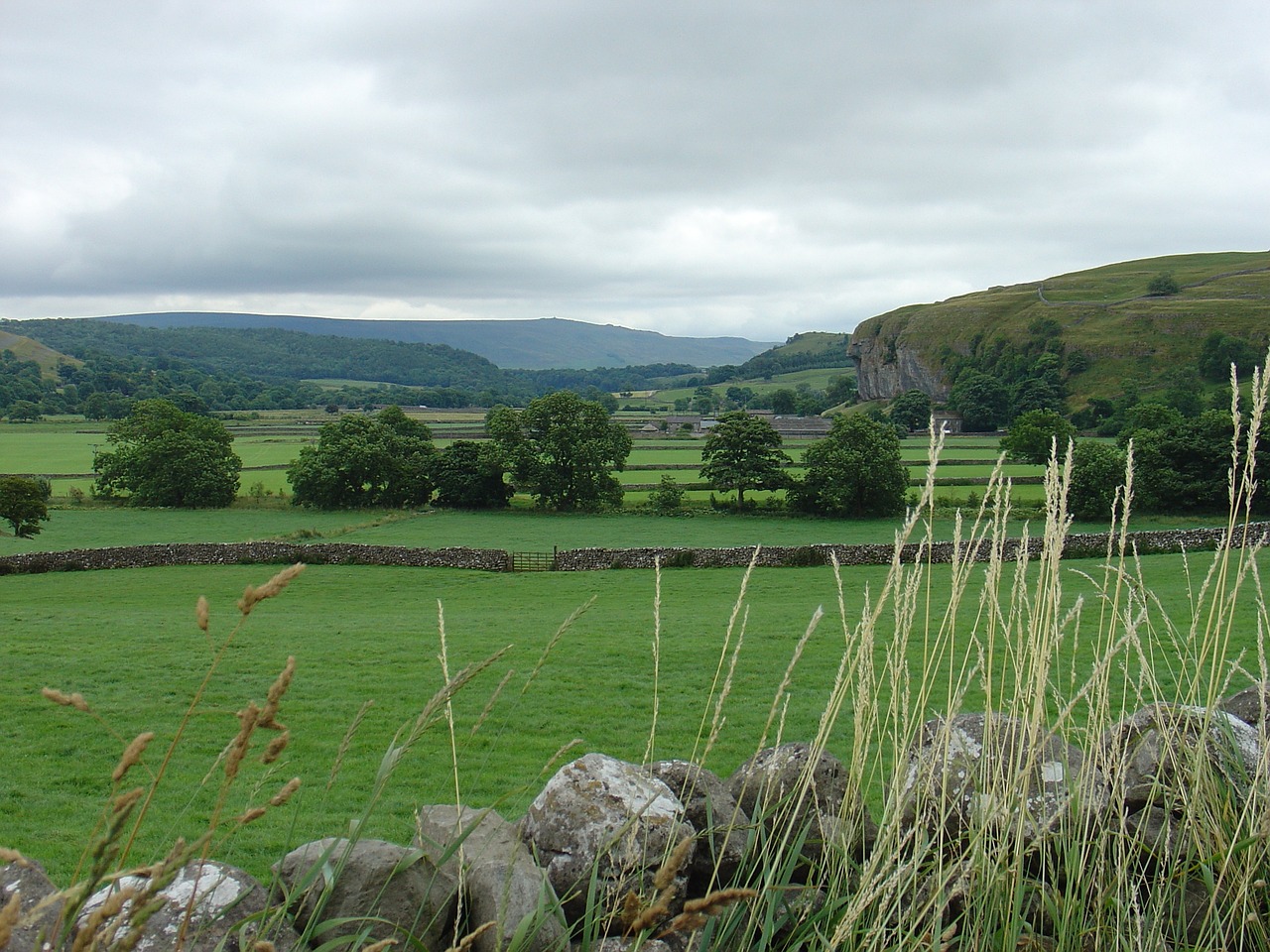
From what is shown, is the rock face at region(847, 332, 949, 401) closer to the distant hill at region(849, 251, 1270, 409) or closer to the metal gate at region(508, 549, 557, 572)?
the distant hill at region(849, 251, 1270, 409)

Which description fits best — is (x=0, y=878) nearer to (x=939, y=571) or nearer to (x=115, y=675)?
(x=115, y=675)

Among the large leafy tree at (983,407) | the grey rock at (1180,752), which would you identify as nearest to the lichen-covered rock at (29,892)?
the grey rock at (1180,752)

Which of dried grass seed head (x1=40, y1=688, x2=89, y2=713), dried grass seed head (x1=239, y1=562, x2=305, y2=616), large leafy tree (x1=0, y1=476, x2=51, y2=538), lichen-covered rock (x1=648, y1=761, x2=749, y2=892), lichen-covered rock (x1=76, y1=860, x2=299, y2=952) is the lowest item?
large leafy tree (x1=0, y1=476, x2=51, y2=538)

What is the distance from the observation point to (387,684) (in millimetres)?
14797

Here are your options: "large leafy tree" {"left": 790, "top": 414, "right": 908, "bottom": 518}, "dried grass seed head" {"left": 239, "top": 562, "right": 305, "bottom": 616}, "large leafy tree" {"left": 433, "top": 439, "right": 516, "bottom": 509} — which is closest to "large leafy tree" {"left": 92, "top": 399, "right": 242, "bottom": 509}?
"large leafy tree" {"left": 433, "top": 439, "right": 516, "bottom": 509}

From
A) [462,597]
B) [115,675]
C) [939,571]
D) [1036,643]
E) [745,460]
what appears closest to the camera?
[1036,643]

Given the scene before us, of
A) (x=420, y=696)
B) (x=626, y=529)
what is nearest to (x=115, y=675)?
(x=420, y=696)

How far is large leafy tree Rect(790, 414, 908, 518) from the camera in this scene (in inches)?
2135

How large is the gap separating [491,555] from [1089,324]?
123772 millimetres

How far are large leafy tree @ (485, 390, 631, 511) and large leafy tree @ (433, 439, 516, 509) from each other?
1.26 m

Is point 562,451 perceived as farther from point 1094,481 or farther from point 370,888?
point 370,888

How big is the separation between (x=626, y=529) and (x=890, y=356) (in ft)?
386

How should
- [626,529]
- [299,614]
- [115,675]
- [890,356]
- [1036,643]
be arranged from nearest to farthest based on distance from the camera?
[1036,643] < [115,675] < [299,614] < [626,529] < [890,356]

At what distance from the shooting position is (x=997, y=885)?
3.10 metres
